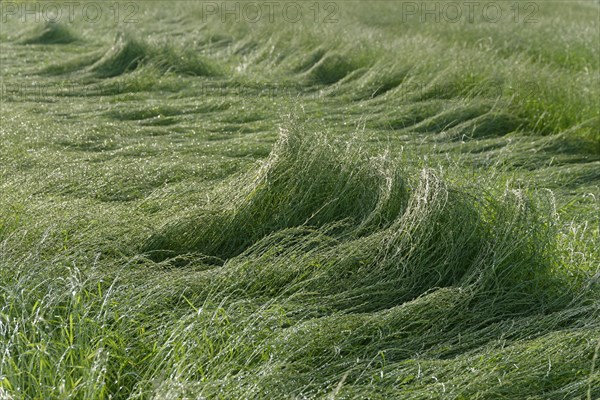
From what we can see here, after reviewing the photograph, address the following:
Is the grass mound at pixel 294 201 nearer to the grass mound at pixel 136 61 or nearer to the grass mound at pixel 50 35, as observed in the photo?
the grass mound at pixel 136 61

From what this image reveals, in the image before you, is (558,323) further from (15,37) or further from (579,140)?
(15,37)

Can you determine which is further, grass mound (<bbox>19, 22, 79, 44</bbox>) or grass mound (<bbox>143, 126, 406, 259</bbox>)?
grass mound (<bbox>19, 22, 79, 44</bbox>)

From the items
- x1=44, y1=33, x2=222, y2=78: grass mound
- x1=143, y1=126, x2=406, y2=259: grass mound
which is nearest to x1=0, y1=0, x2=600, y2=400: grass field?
x1=143, y1=126, x2=406, y2=259: grass mound

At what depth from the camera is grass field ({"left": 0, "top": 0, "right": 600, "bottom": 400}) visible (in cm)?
227

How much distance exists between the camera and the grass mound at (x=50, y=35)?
871 cm

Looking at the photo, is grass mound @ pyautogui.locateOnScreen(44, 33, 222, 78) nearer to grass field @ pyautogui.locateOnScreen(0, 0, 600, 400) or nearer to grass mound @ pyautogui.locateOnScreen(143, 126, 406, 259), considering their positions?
grass field @ pyautogui.locateOnScreen(0, 0, 600, 400)

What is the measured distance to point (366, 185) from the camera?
3295mm

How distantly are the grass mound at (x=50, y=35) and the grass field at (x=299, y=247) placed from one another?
9.59 feet

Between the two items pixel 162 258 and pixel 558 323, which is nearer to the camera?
pixel 558 323

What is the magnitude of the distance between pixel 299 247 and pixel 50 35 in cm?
673

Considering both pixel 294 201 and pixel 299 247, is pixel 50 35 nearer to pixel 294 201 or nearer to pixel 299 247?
pixel 294 201

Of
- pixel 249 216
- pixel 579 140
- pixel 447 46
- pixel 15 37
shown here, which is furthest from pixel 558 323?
pixel 15 37

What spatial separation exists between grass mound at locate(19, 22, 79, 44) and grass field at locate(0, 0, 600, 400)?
2922 millimetres

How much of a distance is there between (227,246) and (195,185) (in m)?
0.71
